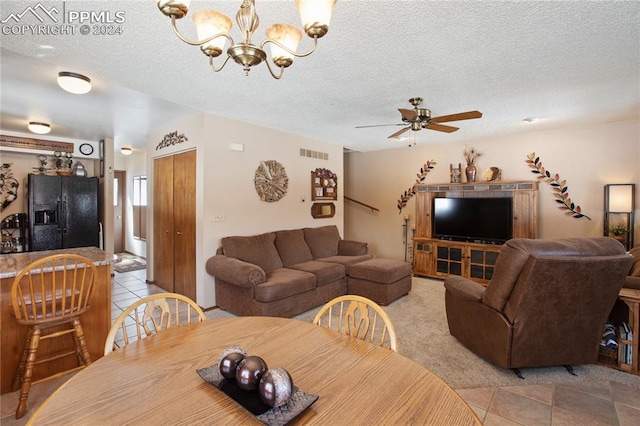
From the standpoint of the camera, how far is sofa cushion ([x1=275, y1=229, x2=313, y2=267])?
14.4ft

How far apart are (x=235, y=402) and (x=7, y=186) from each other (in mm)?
6318

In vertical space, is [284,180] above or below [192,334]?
above

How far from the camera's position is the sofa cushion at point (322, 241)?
4891 millimetres

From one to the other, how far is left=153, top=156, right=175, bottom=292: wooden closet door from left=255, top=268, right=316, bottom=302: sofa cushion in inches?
69.0

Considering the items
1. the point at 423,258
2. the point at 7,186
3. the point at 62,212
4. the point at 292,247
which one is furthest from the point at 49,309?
the point at 423,258

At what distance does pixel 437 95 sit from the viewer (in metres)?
3.18

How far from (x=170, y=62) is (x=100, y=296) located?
6.61ft

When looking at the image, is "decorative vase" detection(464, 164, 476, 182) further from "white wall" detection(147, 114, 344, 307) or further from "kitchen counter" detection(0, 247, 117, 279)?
"kitchen counter" detection(0, 247, 117, 279)

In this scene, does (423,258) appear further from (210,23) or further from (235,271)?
(210,23)

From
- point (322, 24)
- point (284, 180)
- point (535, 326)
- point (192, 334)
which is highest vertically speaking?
point (322, 24)

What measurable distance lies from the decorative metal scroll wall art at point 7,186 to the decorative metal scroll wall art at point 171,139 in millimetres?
2574

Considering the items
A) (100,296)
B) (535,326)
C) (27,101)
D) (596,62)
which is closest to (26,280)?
(100,296)

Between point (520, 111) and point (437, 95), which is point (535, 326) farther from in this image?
point (520, 111)

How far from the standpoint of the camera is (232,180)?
4078mm
